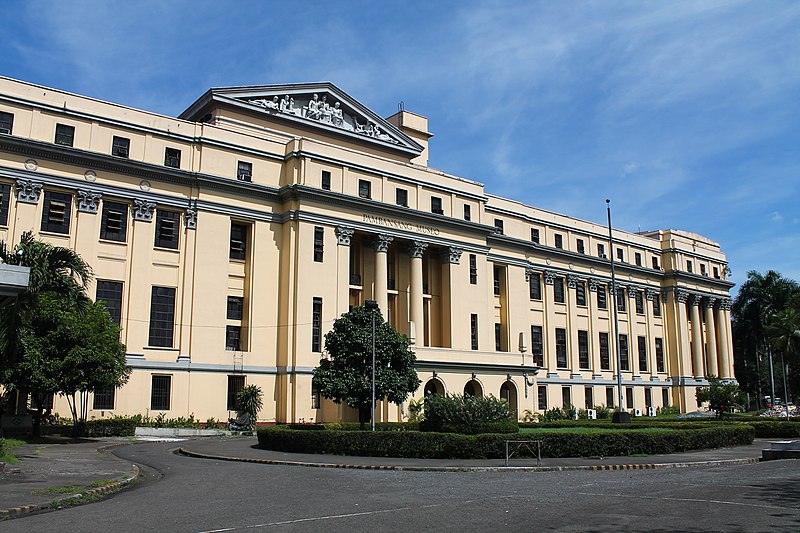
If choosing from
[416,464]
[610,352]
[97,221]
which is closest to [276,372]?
[97,221]

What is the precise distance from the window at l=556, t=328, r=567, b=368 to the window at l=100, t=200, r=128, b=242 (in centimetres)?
3939

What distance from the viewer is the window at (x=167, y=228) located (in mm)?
43344

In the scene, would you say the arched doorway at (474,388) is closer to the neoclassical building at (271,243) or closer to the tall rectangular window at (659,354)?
the neoclassical building at (271,243)

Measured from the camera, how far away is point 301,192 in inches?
1825

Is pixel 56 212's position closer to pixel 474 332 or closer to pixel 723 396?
pixel 474 332

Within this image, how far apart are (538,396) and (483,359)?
11.5 m

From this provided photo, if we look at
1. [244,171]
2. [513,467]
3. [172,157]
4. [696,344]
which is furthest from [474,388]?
[696,344]

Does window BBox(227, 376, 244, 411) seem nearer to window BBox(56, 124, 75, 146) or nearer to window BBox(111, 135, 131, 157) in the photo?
window BBox(111, 135, 131, 157)

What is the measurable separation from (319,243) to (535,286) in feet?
81.7

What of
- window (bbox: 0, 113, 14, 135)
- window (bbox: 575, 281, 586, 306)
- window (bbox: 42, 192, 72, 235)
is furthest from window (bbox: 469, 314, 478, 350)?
window (bbox: 0, 113, 14, 135)

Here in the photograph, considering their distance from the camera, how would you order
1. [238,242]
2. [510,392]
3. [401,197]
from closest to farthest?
[238,242] → [401,197] → [510,392]

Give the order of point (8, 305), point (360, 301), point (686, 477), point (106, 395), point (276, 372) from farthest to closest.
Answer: point (360, 301)
point (276, 372)
point (106, 395)
point (8, 305)
point (686, 477)

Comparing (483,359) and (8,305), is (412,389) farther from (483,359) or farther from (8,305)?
(8,305)

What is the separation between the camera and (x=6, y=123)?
38875 mm
